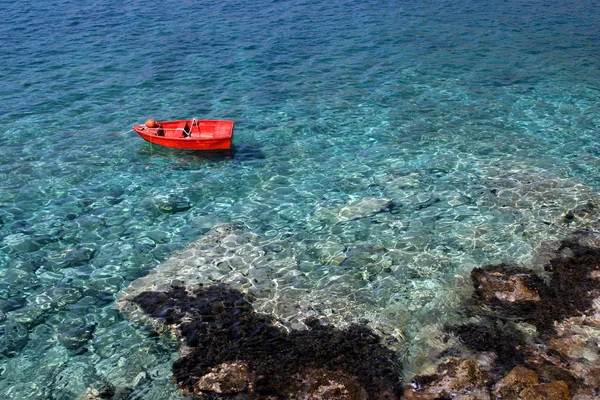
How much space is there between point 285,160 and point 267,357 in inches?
506

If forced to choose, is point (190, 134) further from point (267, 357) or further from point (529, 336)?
point (529, 336)

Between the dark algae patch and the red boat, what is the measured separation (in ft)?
33.9

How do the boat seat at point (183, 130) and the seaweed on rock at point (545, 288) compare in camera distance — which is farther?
the boat seat at point (183, 130)

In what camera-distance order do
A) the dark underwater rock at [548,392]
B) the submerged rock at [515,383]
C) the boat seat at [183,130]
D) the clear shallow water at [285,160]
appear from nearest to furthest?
the dark underwater rock at [548,392], the submerged rock at [515,383], the clear shallow water at [285,160], the boat seat at [183,130]

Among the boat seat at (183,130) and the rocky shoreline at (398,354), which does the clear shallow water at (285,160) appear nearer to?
the rocky shoreline at (398,354)

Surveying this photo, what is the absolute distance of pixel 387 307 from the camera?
16.6 meters

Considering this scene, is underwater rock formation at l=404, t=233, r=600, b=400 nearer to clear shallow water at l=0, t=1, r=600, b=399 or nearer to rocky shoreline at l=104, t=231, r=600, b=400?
rocky shoreline at l=104, t=231, r=600, b=400

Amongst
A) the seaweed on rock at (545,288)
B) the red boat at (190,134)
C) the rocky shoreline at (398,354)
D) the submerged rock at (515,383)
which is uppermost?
the red boat at (190,134)

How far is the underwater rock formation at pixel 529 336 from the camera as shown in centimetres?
1331

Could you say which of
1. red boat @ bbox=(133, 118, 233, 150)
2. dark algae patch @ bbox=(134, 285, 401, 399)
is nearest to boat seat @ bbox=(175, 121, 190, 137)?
red boat @ bbox=(133, 118, 233, 150)

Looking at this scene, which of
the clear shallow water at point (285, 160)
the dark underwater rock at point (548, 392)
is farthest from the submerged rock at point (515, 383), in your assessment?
the clear shallow water at point (285, 160)

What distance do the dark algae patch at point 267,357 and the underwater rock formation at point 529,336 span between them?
126 cm

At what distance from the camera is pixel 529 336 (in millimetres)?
15148

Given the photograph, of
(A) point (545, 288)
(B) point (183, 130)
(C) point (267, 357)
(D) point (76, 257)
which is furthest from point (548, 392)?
(B) point (183, 130)
